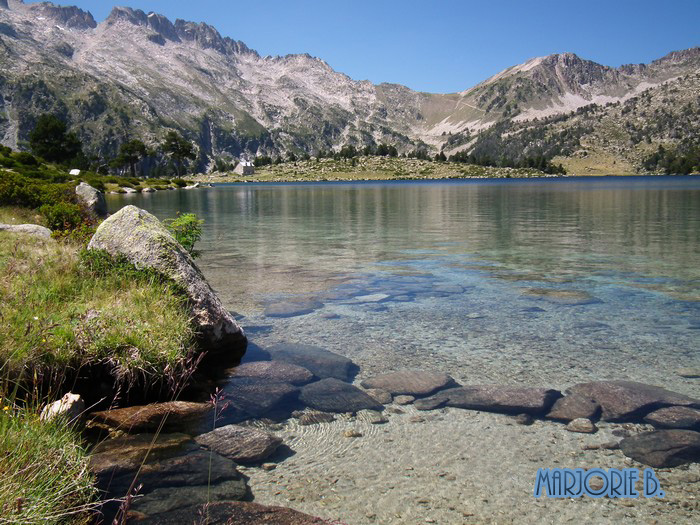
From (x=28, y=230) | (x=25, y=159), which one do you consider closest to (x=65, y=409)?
(x=28, y=230)

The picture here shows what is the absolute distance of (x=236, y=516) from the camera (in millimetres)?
6051

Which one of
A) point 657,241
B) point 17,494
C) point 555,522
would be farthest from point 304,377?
point 657,241

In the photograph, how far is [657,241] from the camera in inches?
1324

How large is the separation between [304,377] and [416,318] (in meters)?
6.12

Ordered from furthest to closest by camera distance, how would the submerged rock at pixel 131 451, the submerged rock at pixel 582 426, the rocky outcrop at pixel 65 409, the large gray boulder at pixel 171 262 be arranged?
the large gray boulder at pixel 171 262, the submerged rock at pixel 582 426, the submerged rock at pixel 131 451, the rocky outcrop at pixel 65 409

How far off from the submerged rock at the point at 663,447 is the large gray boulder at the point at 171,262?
922 cm

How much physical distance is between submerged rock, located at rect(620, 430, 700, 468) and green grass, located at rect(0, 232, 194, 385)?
28.0 feet

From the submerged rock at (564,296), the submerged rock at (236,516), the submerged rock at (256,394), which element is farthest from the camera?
the submerged rock at (564,296)

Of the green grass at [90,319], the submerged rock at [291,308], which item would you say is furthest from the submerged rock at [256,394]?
the submerged rock at [291,308]

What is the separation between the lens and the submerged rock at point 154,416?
8.39 meters

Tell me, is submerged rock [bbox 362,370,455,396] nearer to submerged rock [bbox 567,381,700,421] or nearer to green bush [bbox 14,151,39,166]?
submerged rock [bbox 567,381,700,421]

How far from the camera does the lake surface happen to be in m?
6.93

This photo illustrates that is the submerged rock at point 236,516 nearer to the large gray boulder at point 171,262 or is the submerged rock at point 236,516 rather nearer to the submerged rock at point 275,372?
the submerged rock at point 275,372

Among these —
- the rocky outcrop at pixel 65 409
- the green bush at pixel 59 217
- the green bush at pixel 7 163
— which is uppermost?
the green bush at pixel 7 163
